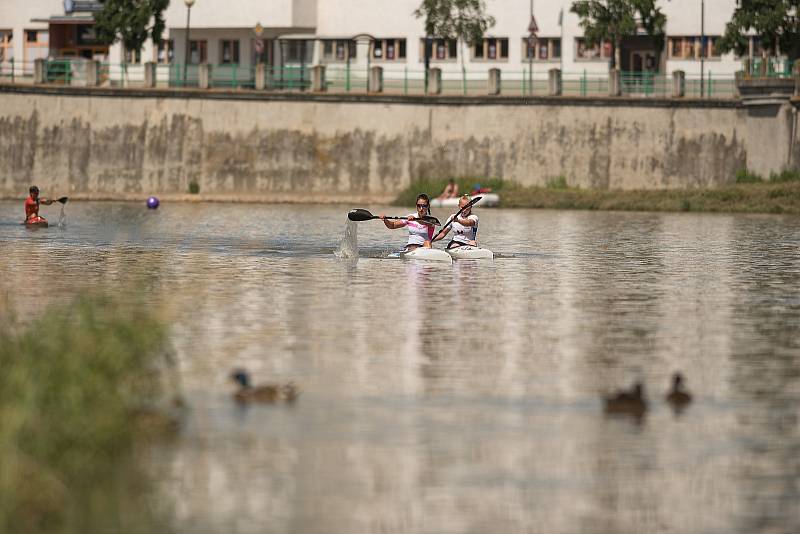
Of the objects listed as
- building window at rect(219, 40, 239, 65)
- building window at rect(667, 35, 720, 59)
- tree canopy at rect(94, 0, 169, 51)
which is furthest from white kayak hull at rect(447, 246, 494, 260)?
building window at rect(219, 40, 239, 65)

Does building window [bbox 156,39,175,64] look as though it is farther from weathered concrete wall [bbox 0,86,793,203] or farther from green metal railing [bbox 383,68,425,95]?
green metal railing [bbox 383,68,425,95]

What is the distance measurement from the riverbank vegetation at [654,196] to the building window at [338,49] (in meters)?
14.0

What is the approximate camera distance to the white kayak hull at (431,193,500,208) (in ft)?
210

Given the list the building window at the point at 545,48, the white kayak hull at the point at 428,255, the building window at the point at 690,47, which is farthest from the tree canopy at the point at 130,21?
the white kayak hull at the point at 428,255

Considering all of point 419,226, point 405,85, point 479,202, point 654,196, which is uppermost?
point 405,85

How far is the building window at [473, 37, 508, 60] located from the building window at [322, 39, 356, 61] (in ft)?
19.6

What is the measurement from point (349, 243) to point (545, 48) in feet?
157

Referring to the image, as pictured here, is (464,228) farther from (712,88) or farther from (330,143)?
(330,143)

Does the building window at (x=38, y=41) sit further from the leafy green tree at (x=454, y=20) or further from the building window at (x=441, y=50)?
the leafy green tree at (x=454, y=20)

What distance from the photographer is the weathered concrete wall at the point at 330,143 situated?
226ft

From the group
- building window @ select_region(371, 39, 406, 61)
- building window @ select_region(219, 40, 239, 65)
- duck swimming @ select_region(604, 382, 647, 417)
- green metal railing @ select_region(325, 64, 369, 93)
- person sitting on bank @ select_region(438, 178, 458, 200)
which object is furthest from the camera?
building window @ select_region(219, 40, 239, 65)

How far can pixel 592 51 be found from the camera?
7956 centimetres

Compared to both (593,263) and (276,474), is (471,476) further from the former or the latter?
(593,263)

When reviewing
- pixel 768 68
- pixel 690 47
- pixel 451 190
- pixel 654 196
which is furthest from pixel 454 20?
pixel 654 196
